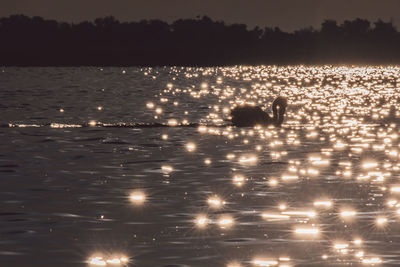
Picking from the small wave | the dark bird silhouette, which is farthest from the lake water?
the small wave

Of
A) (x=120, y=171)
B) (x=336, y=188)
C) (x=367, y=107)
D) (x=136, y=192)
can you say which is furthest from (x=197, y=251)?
(x=367, y=107)

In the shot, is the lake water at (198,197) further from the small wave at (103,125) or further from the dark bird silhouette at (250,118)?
the small wave at (103,125)

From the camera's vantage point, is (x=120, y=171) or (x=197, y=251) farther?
(x=120, y=171)

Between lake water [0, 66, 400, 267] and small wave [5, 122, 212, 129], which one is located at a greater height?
small wave [5, 122, 212, 129]

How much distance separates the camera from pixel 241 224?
54.9 feet

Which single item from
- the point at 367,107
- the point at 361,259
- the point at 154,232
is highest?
the point at 367,107

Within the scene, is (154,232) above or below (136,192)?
below

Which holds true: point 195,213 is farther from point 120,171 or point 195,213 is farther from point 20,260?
point 120,171

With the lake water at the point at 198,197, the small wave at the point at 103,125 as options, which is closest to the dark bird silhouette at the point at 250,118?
the lake water at the point at 198,197

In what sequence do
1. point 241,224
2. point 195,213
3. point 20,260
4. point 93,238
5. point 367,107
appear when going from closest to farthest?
point 20,260 < point 93,238 < point 241,224 < point 195,213 < point 367,107

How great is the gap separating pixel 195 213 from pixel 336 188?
461cm

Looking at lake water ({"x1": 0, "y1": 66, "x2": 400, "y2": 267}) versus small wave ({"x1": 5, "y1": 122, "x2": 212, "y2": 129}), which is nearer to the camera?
lake water ({"x1": 0, "y1": 66, "x2": 400, "y2": 267})

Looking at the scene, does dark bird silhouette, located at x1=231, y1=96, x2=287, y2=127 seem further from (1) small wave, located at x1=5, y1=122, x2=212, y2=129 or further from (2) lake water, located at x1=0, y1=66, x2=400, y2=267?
(1) small wave, located at x1=5, y1=122, x2=212, y2=129

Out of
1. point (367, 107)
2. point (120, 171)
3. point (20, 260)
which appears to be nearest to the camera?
point (20, 260)
